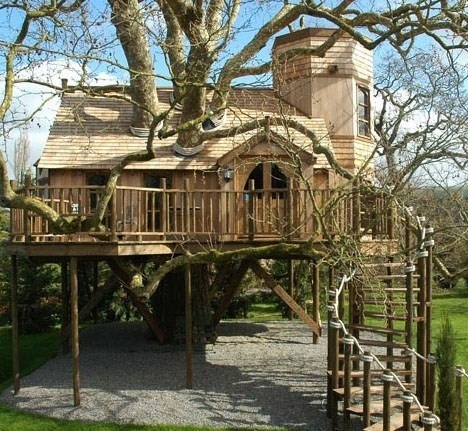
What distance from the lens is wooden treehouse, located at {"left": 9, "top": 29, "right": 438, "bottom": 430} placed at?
37.3 feet

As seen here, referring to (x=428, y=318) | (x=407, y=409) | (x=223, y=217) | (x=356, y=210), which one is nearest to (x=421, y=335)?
(x=428, y=318)

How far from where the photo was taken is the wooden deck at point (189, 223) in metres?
11.4

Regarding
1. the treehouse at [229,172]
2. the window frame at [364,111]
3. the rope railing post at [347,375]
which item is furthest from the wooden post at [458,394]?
the window frame at [364,111]

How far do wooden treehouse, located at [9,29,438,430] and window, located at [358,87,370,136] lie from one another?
3 centimetres

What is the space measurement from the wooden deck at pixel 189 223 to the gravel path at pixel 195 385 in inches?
103

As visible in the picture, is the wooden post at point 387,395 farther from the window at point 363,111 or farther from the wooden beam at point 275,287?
the window at point 363,111

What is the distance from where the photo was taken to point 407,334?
9703 mm

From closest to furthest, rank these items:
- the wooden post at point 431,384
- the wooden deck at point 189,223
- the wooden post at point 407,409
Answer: the wooden post at point 407,409 < the wooden post at point 431,384 < the wooden deck at point 189,223

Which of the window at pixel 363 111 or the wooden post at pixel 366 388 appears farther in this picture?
the window at pixel 363 111

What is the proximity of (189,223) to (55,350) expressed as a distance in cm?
669

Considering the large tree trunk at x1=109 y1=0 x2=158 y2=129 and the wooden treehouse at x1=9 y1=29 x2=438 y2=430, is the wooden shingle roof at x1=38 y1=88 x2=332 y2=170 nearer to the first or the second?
the wooden treehouse at x1=9 y1=29 x2=438 y2=430

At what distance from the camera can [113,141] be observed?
645 inches

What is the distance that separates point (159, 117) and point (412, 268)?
191 inches

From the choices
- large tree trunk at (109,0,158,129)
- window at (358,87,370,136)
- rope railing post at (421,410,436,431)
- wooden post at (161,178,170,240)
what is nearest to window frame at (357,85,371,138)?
window at (358,87,370,136)
